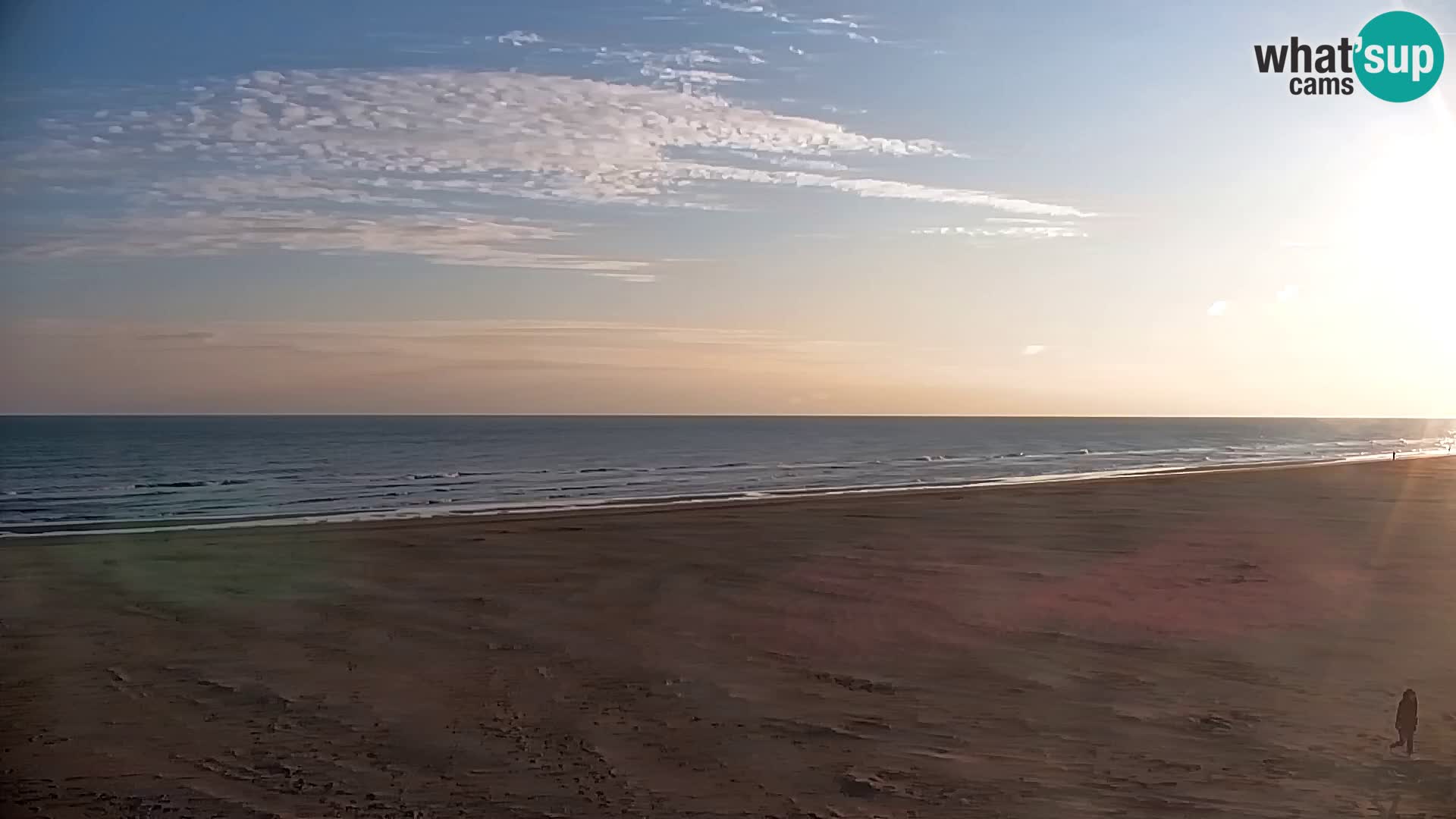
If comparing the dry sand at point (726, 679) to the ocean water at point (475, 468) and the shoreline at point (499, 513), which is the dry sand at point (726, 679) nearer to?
the shoreline at point (499, 513)

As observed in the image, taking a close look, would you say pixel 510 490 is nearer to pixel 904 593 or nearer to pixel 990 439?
pixel 904 593

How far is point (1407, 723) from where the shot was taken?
25.5 ft

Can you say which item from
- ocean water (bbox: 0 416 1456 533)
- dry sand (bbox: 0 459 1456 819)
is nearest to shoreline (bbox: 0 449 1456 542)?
ocean water (bbox: 0 416 1456 533)

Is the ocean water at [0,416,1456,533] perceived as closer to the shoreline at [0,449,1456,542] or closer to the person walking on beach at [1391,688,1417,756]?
the shoreline at [0,449,1456,542]

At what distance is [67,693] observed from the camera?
9578 mm

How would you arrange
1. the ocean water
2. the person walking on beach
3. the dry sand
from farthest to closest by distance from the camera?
A: the ocean water < the person walking on beach < the dry sand

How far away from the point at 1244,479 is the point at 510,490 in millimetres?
24501

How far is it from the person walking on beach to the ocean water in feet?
75.1

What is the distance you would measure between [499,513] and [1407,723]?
72.0ft

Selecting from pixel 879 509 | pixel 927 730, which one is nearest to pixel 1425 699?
pixel 927 730

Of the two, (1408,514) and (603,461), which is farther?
(603,461)

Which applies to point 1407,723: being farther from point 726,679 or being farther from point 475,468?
point 475,468

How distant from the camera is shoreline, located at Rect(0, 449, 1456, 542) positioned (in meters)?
23.4

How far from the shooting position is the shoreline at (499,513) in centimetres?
2342
